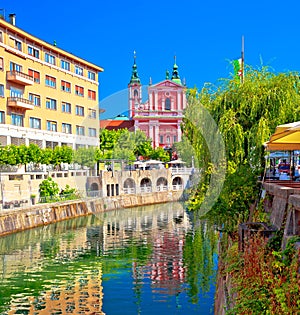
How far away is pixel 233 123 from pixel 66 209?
30.4 m

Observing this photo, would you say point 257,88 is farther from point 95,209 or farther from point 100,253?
point 95,209

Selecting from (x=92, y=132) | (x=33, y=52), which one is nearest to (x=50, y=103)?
(x=33, y=52)

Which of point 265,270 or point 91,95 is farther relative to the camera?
point 91,95

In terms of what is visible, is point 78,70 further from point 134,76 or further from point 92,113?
point 134,76

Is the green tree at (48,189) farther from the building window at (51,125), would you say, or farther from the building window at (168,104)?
the building window at (168,104)

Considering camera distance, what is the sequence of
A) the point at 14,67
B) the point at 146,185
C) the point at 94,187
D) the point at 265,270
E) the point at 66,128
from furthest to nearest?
the point at 146,185 → the point at 66,128 → the point at 94,187 → the point at 14,67 → the point at 265,270

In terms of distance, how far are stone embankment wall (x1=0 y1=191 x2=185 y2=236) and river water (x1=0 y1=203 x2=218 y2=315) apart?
1072 mm

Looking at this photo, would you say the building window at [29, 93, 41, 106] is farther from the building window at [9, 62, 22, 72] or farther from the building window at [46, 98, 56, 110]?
the building window at [9, 62, 22, 72]

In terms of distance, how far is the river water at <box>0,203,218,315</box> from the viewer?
1934 centimetres

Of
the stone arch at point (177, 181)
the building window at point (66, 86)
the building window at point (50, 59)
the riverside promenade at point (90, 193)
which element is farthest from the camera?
the stone arch at point (177, 181)

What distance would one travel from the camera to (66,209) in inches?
1913

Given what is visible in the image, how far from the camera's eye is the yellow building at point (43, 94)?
50.8 meters

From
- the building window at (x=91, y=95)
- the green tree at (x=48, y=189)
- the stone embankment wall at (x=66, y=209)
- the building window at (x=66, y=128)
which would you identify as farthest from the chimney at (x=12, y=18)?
the stone embankment wall at (x=66, y=209)

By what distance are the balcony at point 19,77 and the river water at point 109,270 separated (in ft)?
54.6
